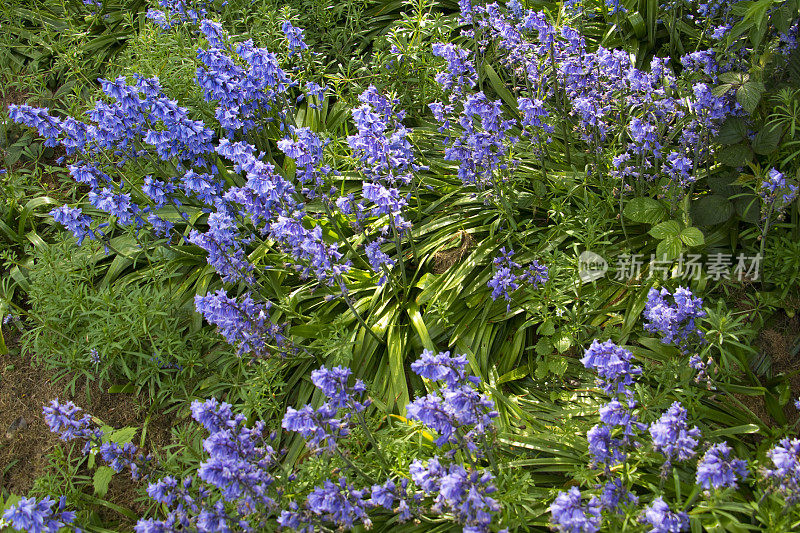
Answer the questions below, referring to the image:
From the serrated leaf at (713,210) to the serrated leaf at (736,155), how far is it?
210 mm

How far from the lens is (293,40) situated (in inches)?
193

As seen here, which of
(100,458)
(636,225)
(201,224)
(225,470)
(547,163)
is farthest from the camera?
(201,224)

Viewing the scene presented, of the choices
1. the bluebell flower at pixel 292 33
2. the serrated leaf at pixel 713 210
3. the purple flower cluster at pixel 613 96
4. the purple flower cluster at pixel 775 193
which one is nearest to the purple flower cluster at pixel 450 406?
the purple flower cluster at pixel 613 96

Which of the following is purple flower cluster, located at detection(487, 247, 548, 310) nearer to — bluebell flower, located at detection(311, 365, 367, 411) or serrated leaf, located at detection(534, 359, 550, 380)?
serrated leaf, located at detection(534, 359, 550, 380)

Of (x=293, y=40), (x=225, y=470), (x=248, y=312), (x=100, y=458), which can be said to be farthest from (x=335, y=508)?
(x=293, y=40)

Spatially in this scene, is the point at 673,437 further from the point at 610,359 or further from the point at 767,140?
the point at 767,140

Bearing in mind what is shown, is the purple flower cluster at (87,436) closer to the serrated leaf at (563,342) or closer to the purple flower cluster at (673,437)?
the serrated leaf at (563,342)

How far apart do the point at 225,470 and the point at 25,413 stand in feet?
8.31

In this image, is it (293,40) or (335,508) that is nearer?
(335,508)

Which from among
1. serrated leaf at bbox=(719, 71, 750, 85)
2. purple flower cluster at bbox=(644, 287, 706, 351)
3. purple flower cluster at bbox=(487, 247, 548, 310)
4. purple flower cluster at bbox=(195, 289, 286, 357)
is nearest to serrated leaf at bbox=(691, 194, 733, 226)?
serrated leaf at bbox=(719, 71, 750, 85)

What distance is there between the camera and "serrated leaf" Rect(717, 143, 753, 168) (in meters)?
3.96

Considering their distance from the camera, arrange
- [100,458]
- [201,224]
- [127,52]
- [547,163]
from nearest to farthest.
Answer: [100,458] < [547,163] < [201,224] < [127,52]

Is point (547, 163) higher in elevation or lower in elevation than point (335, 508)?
higher

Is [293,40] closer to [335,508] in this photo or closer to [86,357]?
[86,357]
